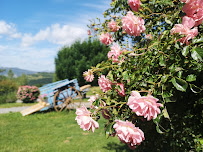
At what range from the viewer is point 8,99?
13.5 meters

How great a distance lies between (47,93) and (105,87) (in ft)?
21.0

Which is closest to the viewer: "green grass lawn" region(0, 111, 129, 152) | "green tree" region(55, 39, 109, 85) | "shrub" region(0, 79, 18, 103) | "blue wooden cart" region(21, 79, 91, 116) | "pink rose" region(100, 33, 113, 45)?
"pink rose" region(100, 33, 113, 45)

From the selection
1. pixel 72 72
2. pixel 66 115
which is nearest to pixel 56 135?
pixel 66 115

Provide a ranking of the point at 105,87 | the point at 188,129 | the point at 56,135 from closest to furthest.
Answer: the point at 105,87 → the point at 188,129 → the point at 56,135

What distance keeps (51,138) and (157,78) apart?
161 inches

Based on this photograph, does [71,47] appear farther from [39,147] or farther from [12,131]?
[39,147]

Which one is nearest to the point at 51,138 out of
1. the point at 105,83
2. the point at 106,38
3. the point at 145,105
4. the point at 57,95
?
the point at 57,95

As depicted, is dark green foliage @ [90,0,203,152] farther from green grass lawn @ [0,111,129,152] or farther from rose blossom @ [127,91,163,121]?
green grass lawn @ [0,111,129,152]

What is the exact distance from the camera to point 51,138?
15.5 feet

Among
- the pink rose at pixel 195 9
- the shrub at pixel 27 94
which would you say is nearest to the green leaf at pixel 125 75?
the pink rose at pixel 195 9

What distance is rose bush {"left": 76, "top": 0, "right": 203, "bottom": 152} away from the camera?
1.12m

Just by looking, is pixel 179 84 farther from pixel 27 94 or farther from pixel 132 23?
pixel 27 94

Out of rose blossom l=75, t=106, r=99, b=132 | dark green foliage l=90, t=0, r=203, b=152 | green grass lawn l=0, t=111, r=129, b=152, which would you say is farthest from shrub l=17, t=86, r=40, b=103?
rose blossom l=75, t=106, r=99, b=132

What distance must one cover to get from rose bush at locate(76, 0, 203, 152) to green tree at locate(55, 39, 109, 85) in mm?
13891
